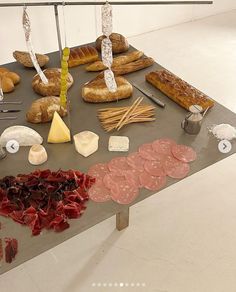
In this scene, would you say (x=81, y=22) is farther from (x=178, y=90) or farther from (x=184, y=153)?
(x=184, y=153)

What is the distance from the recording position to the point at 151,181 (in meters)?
1.32

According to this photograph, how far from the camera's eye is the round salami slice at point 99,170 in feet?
4.39

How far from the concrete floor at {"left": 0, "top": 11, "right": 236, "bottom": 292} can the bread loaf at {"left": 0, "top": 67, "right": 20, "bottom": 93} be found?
83cm

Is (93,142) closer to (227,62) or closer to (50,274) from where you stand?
(50,274)

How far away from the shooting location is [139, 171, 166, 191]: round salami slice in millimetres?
1295

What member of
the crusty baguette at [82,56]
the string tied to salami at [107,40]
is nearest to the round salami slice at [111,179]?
the string tied to salami at [107,40]

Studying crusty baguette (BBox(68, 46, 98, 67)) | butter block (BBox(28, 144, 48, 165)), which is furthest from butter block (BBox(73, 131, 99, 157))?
crusty baguette (BBox(68, 46, 98, 67))

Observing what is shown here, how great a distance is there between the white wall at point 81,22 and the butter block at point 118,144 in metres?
1.94

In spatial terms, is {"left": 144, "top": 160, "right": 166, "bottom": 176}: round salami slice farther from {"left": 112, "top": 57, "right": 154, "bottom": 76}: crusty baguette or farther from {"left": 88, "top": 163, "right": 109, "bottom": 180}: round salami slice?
{"left": 112, "top": 57, "right": 154, "bottom": 76}: crusty baguette

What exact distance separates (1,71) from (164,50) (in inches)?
81.7

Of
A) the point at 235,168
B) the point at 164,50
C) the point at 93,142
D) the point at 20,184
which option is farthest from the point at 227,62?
the point at 20,184

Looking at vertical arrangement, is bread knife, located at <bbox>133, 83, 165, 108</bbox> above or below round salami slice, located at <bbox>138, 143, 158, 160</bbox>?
above

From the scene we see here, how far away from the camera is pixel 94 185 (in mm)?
1301

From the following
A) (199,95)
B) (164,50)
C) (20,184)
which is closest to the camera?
(20,184)
